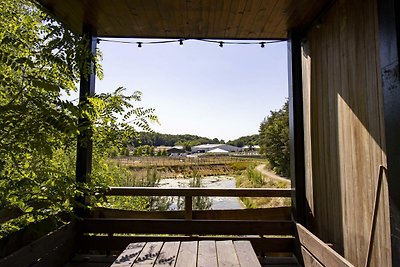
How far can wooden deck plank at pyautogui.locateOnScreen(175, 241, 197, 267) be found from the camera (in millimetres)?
1549

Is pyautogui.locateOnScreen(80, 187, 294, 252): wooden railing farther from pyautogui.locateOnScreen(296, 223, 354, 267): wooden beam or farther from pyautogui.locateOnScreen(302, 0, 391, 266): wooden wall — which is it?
pyautogui.locateOnScreen(302, 0, 391, 266): wooden wall

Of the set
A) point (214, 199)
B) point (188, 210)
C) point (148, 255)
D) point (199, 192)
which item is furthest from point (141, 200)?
point (214, 199)

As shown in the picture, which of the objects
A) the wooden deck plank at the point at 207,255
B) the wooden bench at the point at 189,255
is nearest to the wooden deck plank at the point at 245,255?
the wooden bench at the point at 189,255

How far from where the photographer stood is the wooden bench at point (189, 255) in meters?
1.54

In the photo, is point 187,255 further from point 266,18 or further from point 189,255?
point 266,18

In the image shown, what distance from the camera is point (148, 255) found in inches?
65.9

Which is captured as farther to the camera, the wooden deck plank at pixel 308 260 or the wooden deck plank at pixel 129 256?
the wooden deck plank at pixel 308 260

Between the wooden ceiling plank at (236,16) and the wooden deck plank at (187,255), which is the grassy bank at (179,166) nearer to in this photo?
the wooden deck plank at (187,255)

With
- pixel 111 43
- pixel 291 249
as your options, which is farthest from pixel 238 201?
pixel 111 43

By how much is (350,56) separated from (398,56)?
0.86 metres

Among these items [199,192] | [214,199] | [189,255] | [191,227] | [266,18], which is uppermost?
[266,18]

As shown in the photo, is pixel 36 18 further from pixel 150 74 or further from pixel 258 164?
pixel 258 164

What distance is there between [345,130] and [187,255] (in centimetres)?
133

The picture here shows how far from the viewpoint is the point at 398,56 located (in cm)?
→ 127
